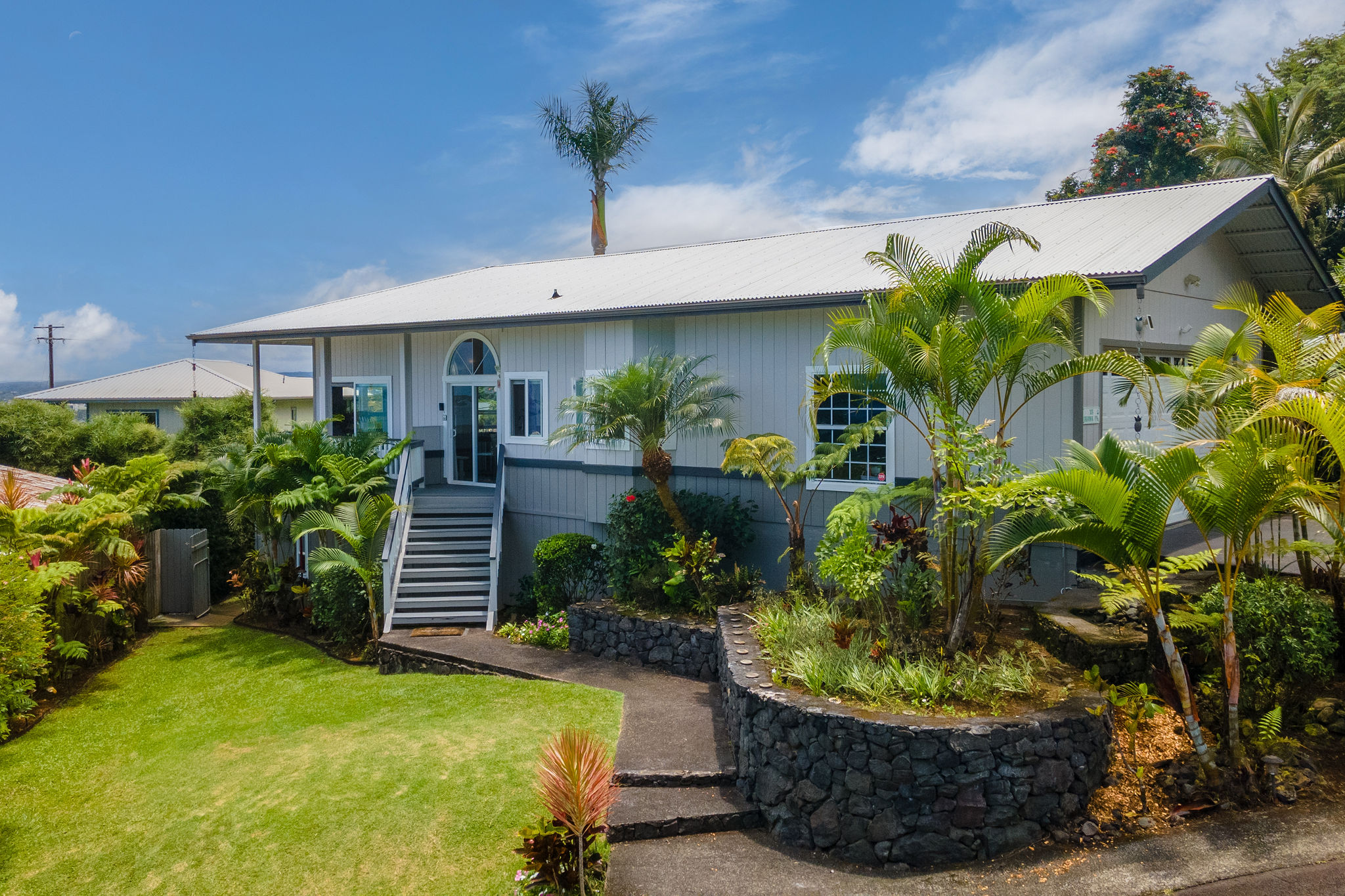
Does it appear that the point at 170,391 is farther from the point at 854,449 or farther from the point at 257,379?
the point at 854,449

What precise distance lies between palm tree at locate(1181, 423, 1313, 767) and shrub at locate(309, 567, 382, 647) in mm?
10498

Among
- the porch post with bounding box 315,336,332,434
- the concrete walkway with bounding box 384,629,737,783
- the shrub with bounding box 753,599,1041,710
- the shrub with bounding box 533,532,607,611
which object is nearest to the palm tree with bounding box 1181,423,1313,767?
the shrub with bounding box 753,599,1041,710

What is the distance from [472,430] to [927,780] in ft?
37.1

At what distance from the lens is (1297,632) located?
6691 millimetres

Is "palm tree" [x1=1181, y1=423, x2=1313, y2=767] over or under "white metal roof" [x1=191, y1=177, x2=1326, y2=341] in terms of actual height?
under

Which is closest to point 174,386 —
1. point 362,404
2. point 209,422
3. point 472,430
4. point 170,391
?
point 170,391

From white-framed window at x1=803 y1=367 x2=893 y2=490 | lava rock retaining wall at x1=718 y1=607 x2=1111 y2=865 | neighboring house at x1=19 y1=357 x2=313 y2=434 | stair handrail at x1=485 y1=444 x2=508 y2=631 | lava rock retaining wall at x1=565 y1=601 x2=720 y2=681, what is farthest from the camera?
neighboring house at x1=19 y1=357 x2=313 y2=434

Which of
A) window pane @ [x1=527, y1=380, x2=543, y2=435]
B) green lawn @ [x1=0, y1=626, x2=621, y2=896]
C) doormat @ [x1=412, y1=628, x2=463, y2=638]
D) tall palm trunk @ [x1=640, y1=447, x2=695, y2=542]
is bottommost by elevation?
green lawn @ [x1=0, y1=626, x2=621, y2=896]

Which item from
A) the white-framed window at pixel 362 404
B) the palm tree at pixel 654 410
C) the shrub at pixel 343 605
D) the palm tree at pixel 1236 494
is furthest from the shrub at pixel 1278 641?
the white-framed window at pixel 362 404

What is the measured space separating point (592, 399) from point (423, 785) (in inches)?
205

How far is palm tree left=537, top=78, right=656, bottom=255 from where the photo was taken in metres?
29.0

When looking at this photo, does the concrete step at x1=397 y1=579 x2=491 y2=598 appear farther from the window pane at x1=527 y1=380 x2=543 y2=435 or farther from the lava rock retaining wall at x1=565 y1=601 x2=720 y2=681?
the window pane at x1=527 y1=380 x2=543 y2=435

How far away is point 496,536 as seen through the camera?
13.1 metres

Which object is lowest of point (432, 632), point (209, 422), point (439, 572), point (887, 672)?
point (432, 632)
